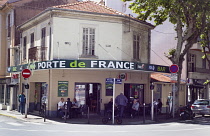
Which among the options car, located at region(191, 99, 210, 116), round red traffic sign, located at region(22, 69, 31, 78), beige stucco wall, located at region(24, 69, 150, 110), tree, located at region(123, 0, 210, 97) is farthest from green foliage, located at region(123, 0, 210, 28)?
round red traffic sign, located at region(22, 69, 31, 78)

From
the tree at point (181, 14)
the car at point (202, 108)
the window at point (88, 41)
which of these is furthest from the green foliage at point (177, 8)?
the car at point (202, 108)

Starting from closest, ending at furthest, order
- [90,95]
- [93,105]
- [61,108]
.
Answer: [61,108] → [93,105] → [90,95]

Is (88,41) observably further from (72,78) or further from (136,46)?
(136,46)

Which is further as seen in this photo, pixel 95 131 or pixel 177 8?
pixel 177 8

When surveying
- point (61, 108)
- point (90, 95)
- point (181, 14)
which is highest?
point (181, 14)

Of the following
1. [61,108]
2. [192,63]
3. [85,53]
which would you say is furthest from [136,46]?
[192,63]

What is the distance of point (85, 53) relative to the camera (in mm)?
22391

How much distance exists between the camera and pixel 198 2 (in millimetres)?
20938

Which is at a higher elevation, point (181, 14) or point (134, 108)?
point (181, 14)

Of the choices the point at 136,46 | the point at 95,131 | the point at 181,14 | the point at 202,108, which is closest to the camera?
the point at 95,131

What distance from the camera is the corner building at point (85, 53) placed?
21500mm

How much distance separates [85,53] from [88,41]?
88cm

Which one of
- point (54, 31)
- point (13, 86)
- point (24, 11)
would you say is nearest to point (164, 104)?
point (54, 31)

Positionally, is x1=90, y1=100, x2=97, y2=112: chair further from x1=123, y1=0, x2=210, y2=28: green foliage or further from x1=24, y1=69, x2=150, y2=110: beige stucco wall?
x1=123, y1=0, x2=210, y2=28: green foliage
